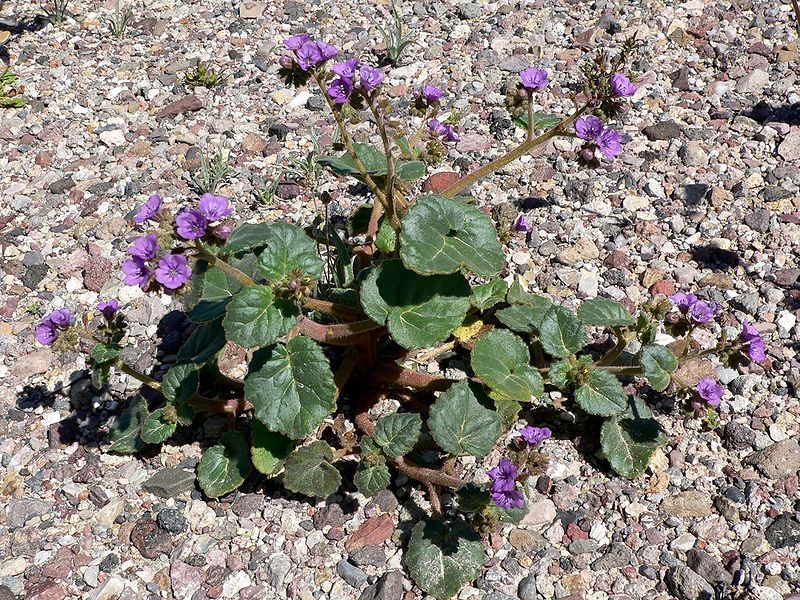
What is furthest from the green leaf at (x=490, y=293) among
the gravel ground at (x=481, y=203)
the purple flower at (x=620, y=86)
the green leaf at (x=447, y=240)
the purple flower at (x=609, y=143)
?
the purple flower at (x=620, y=86)

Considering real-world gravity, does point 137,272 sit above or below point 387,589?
above

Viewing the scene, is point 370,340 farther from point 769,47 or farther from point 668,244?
point 769,47

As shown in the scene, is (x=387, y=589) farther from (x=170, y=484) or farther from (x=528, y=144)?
(x=528, y=144)

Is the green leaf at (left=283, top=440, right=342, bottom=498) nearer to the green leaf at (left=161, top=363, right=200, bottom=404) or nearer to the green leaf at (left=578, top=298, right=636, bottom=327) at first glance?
the green leaf at (left=161, top=363, right=200, bottom=404)

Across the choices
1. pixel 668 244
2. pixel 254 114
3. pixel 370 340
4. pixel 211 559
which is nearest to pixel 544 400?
pixel 370 340

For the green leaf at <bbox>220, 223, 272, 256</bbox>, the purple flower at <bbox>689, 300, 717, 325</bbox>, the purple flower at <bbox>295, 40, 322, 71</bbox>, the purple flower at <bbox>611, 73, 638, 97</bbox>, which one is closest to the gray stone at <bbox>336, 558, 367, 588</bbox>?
the green leaf at <bbox>220, 223, 272, 256</bbox>

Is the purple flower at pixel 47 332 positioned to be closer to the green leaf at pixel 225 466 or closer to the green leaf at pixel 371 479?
the green leaf at pixel 225 466

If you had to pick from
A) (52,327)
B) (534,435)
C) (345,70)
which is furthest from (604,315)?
(52,327)
